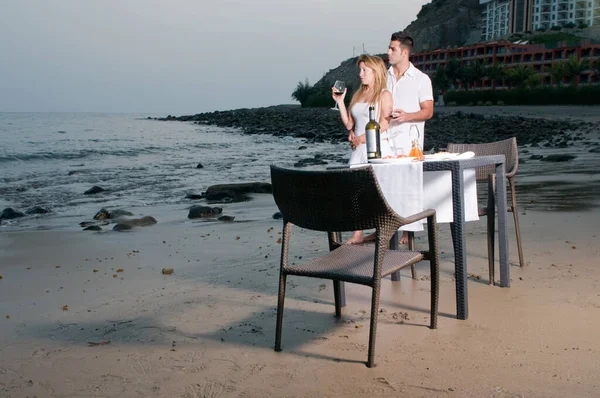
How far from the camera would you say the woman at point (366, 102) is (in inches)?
220

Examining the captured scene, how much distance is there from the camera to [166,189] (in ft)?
47.6

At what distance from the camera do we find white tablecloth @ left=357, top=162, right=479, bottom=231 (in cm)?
430

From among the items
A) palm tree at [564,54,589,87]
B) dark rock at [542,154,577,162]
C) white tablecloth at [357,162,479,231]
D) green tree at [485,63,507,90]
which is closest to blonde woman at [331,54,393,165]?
white tablecloth at [357,162,479,231]

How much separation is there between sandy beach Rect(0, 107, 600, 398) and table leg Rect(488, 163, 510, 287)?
4.4 inches

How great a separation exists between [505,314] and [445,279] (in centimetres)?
92

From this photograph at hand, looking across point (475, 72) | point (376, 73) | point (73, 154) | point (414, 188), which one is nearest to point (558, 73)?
point (475, 72)

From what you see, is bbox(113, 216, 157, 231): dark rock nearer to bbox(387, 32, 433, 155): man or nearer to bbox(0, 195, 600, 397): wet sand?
bbox(0, 195, 600, 397): wet sand

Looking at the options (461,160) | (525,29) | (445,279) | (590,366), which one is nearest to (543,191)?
(445,279)

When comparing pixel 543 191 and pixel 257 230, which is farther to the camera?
pixel 543 191

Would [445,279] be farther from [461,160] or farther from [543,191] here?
[543,191]

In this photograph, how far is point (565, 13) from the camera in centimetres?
13188

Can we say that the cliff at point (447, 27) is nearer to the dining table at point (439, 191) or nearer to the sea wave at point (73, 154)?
the sea wave at point (73, 154)

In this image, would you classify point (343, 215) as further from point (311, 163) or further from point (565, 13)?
point (565, 13)

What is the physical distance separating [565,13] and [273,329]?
140271 millimetres
